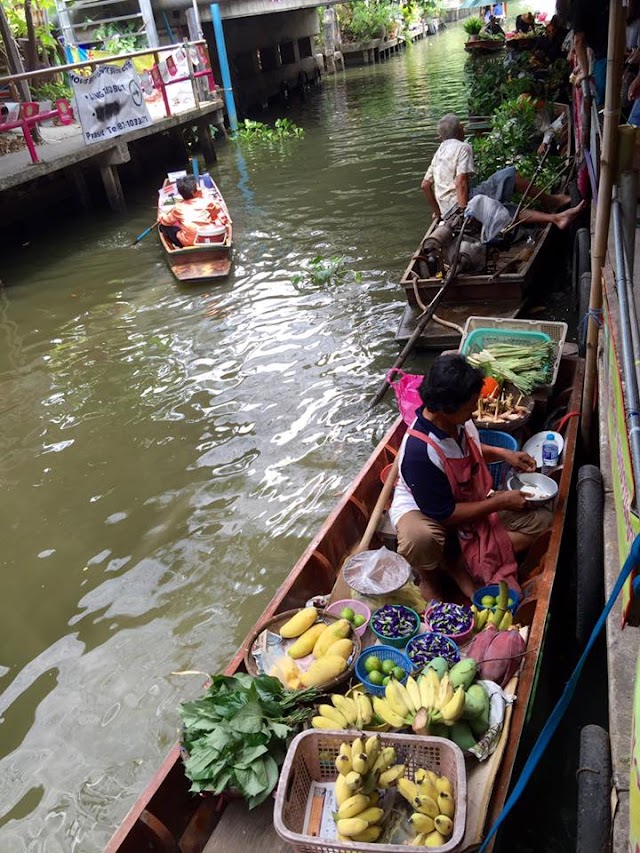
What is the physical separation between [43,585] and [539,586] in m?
3.83

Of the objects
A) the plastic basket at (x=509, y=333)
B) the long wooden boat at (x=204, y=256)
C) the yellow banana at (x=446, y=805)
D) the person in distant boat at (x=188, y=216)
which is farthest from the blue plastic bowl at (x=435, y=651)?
the person in distant boat at (x=188, y=216)

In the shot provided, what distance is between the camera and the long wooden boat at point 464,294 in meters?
7.24

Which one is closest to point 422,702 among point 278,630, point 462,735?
point 462,735

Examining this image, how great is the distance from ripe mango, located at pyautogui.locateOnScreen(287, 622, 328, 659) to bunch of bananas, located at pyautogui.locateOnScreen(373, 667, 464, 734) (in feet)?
1.68

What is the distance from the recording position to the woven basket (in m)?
3.27

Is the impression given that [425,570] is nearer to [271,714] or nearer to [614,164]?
[271,714]

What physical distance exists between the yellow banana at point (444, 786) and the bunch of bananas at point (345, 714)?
42 cm

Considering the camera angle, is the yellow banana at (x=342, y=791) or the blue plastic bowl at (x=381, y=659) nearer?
the yellow banana at (x=342, y=791)

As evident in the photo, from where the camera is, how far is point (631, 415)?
2.55 m

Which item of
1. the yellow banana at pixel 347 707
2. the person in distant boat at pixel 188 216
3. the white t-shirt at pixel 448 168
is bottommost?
the yellow banana at pixel 347 707

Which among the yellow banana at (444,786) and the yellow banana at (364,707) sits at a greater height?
the yellow banana at (444,786)

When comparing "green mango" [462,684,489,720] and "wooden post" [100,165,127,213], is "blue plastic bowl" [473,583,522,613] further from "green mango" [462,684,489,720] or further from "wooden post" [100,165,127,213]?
"wooden post" [100,165,127,213]

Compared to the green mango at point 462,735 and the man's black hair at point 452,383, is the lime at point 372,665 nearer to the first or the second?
the green mango at point 462,735

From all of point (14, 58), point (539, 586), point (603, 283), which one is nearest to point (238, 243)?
point (14, 58)
